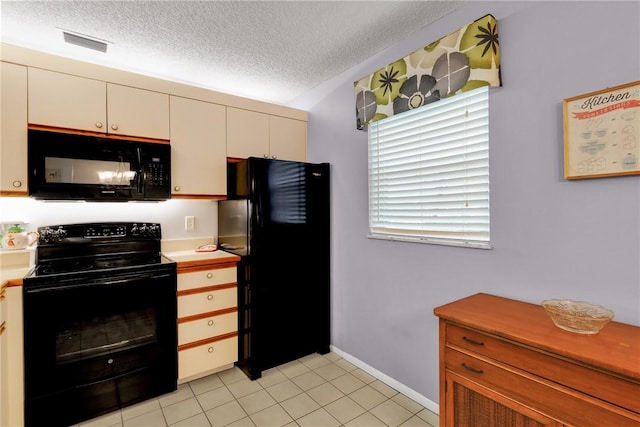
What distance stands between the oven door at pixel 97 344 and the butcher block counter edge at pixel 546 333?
1.88m

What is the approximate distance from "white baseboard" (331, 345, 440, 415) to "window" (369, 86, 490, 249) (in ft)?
3.48

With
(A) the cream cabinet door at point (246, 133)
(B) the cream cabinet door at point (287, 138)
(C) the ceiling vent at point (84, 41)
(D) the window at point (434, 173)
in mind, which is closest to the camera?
(D) the window at point (434, 173)

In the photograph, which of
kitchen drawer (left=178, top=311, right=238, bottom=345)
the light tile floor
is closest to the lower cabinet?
kitchen drawer (left=178, top=311, right=238, bottom=345)

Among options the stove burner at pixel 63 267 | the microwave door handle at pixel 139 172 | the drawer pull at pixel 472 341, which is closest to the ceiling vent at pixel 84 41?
the microwave door handle at pixel 139 172

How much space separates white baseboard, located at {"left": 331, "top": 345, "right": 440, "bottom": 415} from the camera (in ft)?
6.50

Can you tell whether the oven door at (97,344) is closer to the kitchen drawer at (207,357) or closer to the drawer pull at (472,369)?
the kitchen drawer at (207,357)

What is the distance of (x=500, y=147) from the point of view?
1644 millimetres

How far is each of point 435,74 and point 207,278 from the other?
84.3 inches

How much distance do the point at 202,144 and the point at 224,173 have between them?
294mm

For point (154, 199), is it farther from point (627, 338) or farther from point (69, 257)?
point (627, 338)

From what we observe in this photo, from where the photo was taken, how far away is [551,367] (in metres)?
1.10

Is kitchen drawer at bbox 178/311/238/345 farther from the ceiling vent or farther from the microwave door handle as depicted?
the ceiling vent

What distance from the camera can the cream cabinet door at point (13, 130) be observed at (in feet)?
6.05

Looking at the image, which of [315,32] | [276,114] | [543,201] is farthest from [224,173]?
[543,201]
